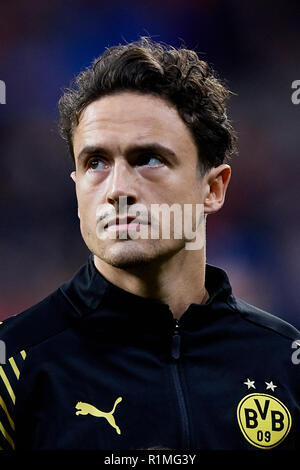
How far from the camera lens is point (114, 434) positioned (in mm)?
1999

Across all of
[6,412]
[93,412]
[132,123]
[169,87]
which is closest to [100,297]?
[93,412]

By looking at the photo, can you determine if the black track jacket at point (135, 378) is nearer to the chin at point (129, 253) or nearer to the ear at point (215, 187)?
the chin at point (129, 253)

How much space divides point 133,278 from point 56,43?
12.6ft

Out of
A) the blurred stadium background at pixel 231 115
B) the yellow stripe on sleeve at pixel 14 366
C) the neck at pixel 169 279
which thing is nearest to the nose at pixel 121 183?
the neck at pixel 169 279

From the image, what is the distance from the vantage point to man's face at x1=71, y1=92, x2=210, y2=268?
2.13m

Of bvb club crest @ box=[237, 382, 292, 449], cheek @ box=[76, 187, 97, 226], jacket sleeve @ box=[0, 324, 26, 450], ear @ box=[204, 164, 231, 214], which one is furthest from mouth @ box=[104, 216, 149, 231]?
bvb club crest @ box=[237, 382, 292, 449]

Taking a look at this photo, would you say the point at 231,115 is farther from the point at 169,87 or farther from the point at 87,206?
the point at 87,206

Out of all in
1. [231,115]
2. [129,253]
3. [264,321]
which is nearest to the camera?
[129,253]

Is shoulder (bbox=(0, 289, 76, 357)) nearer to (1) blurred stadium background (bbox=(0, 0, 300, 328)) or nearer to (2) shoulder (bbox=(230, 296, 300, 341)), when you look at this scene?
(2) shoulder (bbox=(230, 296, 300, 341))

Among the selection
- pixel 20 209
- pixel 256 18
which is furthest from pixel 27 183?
pixel 256 18

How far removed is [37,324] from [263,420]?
89cm

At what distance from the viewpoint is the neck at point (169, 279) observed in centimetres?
225

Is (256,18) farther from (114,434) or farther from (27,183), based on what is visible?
(114,434)

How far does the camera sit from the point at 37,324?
2.21m
